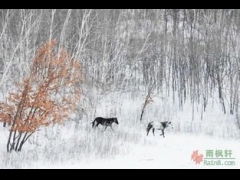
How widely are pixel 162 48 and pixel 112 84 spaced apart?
784 cm

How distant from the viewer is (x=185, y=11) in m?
30.6

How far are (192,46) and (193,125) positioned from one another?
28.0 feet

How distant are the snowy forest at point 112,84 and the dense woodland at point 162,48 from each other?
0.31 feet

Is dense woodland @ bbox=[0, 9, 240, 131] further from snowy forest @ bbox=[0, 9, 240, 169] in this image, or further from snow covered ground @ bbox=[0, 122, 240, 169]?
snow covered ground @ bbox=[0, 122, 240, 169]

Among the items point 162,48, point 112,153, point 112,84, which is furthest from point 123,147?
point 162,48

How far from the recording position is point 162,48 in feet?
94.1

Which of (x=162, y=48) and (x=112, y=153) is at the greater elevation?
(x=162, y=48)

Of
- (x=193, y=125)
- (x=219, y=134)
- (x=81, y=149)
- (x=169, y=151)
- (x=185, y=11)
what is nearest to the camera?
(x=81, y=149)

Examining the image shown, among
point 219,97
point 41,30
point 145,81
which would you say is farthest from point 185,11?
point 41,30

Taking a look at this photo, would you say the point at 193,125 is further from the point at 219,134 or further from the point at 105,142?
the point at 105,142

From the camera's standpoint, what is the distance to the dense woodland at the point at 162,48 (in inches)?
947
